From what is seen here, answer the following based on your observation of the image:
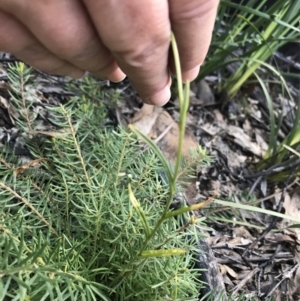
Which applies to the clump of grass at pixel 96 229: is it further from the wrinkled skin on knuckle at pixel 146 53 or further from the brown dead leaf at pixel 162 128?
the brown dead leaf at pixel 162 128

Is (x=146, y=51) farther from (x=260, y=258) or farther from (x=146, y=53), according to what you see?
(x=260, y=258)

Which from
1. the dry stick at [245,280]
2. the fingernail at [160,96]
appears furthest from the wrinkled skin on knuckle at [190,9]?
the dry stick at [245,280]

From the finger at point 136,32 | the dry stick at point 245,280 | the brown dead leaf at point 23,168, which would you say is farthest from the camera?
the dry stick at point 245,280

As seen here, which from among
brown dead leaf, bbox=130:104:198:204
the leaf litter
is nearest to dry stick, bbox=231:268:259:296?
the leaf litter

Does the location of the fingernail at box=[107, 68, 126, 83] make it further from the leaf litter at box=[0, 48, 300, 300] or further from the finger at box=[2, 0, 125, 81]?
the leaf litter at box=[0, 48, 300, 300]

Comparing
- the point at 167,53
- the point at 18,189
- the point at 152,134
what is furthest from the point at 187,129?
the point at 167,53

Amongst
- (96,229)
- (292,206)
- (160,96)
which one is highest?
(160,96)

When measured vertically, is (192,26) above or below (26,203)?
above

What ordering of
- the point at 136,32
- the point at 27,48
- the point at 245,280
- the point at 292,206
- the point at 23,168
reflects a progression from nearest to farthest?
the point at 136,32 < the point at 27,48 < the point at 23,168 < the point at 245,280 < the point at 292,206

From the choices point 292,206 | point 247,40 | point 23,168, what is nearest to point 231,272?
Result: point 292,206
